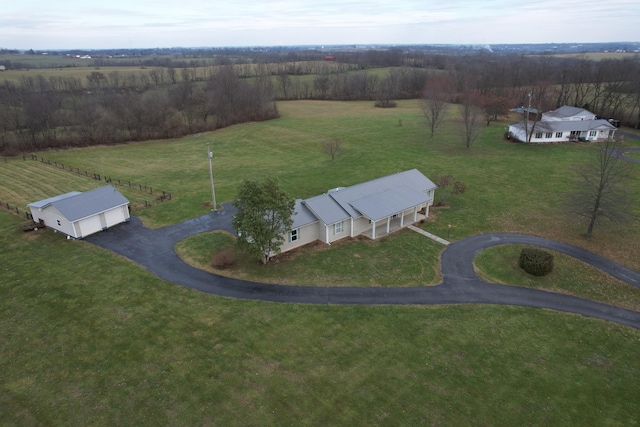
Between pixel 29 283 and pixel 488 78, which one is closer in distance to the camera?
pixel 29 283

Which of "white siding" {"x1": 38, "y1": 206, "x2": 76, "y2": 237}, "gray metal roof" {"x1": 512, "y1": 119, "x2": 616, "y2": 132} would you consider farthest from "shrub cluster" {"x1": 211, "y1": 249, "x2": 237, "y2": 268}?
"gray metal roof" {"x1": 512, "y1": 119, "x2": 616, "y2": 132}

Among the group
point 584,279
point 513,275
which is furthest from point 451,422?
point 584,279

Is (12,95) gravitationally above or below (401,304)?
above

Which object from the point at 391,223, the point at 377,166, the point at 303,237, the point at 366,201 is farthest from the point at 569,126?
the point at 303,237

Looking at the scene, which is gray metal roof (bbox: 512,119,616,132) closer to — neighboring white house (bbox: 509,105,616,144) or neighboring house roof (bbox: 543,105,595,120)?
neighboring white house (bbox: 509,105,616,144)

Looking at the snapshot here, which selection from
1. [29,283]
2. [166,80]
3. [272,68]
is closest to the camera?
[29,283]

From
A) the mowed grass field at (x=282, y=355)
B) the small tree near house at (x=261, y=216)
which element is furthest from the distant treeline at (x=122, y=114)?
the small tree near house at (x=261, y=216)

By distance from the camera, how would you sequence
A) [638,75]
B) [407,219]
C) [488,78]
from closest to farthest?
[407,219] < [638,75] < [488,78]

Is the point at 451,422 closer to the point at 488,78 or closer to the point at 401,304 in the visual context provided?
the point at 401,304
